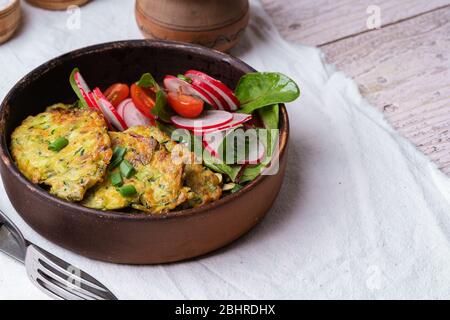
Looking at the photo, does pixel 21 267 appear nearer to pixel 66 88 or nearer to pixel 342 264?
pixel 66 88

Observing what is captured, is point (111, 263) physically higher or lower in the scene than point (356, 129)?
higher

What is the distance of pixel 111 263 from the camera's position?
87.7 inches

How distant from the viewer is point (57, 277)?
2094 mm

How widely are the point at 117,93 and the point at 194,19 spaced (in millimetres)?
557

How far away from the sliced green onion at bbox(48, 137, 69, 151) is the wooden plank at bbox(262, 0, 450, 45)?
138 cm

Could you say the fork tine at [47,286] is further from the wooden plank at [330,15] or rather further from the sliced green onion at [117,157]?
the wooden plank at [330,15]

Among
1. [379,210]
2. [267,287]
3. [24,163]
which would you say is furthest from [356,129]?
[24,163]

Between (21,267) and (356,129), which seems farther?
(356,129)

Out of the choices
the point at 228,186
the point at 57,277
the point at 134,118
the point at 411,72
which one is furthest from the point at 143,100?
the point at 411,72

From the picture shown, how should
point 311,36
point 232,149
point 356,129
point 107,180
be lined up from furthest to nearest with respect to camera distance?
point 311,36 → point 356,129 → point 232,149 → point 107,180

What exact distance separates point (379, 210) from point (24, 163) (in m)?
1.18

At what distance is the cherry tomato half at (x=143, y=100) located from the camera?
246 cm

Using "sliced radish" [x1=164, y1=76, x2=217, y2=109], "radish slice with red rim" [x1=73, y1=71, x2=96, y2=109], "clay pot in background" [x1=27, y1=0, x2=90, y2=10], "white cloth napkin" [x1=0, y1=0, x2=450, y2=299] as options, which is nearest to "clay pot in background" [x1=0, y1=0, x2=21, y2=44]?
"white cloth napkin" [x1=0, y1=0, x2=450, y2=299]

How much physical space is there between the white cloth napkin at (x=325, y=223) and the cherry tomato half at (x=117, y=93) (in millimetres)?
487
